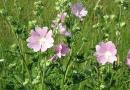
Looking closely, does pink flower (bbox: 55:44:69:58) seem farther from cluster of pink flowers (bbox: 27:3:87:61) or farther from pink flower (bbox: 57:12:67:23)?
pink flower (bbox: 57:12:67:23)

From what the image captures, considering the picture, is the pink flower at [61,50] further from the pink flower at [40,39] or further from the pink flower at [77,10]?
the pink flower at [77,10]

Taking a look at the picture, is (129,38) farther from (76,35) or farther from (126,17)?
(76,35)

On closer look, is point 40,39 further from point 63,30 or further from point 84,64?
point 84,64

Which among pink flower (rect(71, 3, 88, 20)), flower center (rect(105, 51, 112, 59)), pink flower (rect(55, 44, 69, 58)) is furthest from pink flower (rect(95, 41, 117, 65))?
pink flower (rect(71, 3, 88, 20))

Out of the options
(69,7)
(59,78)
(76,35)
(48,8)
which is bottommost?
(59,78)

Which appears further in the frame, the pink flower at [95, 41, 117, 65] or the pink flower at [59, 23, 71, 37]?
the pink flower at [59, 23, 71, 37]

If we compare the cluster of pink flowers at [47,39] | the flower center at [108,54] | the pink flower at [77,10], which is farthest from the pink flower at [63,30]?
the flower center at [108,54]

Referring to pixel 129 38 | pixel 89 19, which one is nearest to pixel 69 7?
pixel 129 38
